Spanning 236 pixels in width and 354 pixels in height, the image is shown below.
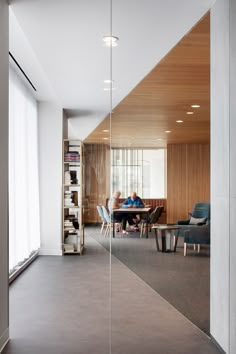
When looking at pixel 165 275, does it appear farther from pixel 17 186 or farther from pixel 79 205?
pixel 79 205

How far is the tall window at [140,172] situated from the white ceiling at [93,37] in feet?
3.47

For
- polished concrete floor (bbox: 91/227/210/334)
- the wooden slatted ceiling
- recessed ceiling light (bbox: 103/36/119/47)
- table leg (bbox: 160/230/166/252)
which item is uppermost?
recessed ceiling light (bbox: 103/36/119/47)

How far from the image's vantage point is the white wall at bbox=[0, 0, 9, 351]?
401 cm

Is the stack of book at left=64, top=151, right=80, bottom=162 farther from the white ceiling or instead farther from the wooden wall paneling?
the wooden wall paneling

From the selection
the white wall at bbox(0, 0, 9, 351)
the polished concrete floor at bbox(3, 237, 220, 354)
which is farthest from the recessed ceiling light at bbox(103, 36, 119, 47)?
the polished concrete floor at bbox(3, 237, 220, 354)

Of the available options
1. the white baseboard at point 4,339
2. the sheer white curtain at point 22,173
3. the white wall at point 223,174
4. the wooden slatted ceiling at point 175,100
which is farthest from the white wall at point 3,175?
the sheer white curtain at point 22,173

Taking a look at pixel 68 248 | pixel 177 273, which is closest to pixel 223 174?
pixel 177 273

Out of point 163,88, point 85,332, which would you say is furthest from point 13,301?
point 163,88

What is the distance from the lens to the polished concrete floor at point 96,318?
13.1 ft

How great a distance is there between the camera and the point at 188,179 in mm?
4305

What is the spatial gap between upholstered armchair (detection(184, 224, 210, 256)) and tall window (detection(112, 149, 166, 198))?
494mm

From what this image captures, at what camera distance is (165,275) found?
16.4 feet

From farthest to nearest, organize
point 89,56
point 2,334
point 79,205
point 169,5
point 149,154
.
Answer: point 79,205 < point 89,56 < point 149,154 < point 169,5 < point 2,334

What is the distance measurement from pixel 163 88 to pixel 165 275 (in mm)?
1879
